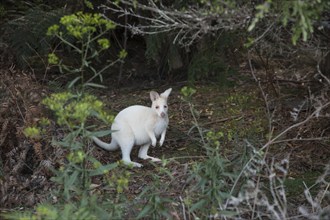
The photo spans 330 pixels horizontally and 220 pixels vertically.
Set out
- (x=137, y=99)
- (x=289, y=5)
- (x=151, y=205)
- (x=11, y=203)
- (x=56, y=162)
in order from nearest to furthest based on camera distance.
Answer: (x=289, y=5), (x=151, y=205), (x=11, y=203), (x=56, y=162), (x=137, y=99)

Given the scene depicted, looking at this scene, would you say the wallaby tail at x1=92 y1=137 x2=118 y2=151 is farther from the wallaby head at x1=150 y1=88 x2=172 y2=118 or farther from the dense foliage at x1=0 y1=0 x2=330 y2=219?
the wallaby head at x1=150 y1=88 x2=172 y2=118

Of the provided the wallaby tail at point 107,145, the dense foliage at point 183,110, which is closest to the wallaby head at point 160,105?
the dense foliage at point 183,110

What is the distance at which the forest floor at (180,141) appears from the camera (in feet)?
16.8

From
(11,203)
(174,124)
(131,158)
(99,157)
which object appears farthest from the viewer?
(174,124)

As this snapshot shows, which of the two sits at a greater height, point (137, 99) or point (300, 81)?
point (300, 81)

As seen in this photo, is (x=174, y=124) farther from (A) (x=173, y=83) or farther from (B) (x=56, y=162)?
(B) (x=56, y=162)

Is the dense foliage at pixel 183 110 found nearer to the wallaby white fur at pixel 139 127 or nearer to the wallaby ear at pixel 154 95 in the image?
the wallaby white fur at pixel 139 127

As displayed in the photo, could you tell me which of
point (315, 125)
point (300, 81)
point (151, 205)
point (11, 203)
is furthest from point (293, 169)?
point (11, 203)

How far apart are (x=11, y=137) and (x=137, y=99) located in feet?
7.70

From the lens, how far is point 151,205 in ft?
12.7

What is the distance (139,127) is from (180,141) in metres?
0.71

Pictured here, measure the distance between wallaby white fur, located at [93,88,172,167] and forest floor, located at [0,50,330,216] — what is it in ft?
0.65

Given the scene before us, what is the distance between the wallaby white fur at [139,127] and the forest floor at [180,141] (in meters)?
0.20

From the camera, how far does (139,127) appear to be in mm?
6035
